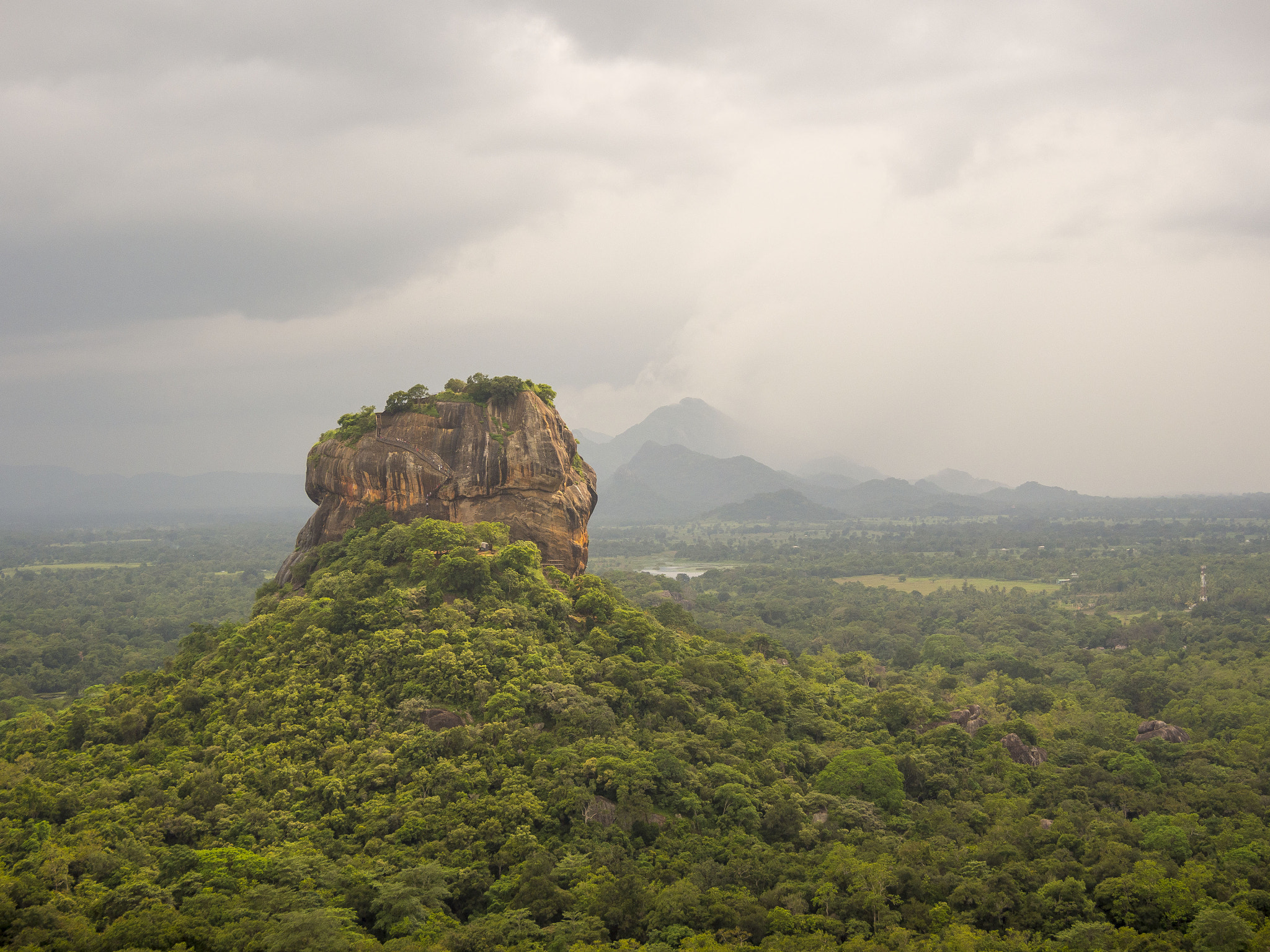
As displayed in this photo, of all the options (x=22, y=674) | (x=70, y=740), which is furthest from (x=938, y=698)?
(x=22, y=674)

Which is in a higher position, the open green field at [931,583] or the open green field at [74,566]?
the open green field at [74,566]

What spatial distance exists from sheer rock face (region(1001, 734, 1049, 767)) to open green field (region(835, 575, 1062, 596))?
198 feet

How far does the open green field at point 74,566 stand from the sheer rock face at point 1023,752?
125m

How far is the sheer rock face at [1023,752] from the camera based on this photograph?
2820 centimetres

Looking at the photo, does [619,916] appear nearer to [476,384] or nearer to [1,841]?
[1,841]

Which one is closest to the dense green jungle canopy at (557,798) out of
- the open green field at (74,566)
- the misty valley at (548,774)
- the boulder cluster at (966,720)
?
the misty valley at (548,774)

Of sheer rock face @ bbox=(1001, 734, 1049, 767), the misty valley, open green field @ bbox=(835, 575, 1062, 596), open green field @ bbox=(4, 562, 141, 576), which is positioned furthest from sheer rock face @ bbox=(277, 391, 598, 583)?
open green field @ bbox=(4, 562, 141, 576)

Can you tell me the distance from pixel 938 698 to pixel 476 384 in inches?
960

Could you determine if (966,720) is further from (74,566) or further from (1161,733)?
(74,566)

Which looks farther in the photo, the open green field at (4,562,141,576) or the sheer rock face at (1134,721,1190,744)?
the open green field at (4,562,141,576)

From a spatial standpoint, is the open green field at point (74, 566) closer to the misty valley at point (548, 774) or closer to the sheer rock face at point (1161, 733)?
the misty valley at point (548, 774)

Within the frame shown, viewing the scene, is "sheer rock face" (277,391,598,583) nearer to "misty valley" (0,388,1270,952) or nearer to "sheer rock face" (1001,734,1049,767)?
"misty valley" (0,388,1270,952)

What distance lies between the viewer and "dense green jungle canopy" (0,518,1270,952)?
1759 centimetres

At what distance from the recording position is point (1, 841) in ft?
Result: 62.9
